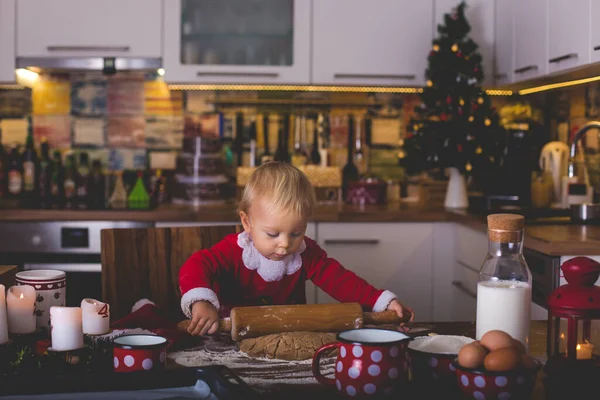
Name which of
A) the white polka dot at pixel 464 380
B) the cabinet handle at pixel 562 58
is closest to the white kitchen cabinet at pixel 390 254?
the cabinet handle at pixel 562 58

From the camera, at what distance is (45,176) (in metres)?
3.62

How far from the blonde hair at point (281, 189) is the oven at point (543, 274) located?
83 centimetres

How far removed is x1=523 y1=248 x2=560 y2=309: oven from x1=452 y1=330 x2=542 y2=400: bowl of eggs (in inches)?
50.3

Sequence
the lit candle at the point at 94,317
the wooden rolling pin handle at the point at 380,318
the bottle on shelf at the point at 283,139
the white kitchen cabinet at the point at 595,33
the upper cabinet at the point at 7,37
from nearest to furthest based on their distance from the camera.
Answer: the lit candle at the point at 94,317 < the wooden rolling pin handle at the point at 380,318 < the white kitchen cabinet at the point at 595,33 < the upper cabinet at the point at 7,37 < the bottle on shelf at the point at 283,139

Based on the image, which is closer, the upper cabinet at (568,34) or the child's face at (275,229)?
the child's face at (275,229)

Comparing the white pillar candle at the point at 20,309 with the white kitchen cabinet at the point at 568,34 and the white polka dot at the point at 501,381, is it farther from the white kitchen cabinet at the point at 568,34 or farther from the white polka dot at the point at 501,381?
the white kitchen cabinet at the point at 568,34

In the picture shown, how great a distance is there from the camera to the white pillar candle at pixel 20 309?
4.57ft

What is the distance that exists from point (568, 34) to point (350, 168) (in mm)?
1309

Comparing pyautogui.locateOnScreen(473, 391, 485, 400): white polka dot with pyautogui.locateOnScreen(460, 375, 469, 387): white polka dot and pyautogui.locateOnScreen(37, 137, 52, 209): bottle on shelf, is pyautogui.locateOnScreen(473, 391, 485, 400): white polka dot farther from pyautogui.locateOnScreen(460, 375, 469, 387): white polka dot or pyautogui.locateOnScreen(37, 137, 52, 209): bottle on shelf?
pyautogui.locateOnScreen(37, 137, 52, 209): bottle on shelf

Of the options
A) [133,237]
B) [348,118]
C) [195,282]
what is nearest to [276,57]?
[348,118]

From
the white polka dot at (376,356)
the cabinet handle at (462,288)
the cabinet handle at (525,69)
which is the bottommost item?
the cabinet handle at (462,288)

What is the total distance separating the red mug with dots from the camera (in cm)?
106

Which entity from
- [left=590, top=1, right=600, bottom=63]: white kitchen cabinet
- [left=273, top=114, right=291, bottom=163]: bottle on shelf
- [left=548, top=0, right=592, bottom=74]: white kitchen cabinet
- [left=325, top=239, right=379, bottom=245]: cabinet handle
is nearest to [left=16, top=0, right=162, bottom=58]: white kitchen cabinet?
[left=273, top=114, right=291, bottom=163]: bottle on shelf

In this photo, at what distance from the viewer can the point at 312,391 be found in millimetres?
1128
